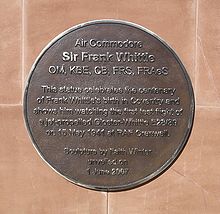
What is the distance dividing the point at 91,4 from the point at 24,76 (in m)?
0.72

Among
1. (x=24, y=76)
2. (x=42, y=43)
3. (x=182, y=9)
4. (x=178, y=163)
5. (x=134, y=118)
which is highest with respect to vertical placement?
(x=182, y=9)

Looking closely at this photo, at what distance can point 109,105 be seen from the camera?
3.53 meters

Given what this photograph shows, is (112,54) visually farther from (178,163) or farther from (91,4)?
(178,163)

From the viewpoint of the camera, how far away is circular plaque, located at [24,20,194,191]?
3.49 metres

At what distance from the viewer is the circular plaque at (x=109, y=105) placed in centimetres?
349

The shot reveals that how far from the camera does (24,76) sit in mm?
3529

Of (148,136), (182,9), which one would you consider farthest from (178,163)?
(182,9)

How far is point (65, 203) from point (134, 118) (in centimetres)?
83

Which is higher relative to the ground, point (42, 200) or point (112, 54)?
point (112, 54)

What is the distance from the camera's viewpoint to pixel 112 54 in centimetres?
350

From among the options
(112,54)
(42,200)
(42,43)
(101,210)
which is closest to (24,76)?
(42,43)

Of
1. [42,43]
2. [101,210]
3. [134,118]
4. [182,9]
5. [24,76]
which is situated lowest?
[101,210]

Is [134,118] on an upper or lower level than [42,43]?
lower

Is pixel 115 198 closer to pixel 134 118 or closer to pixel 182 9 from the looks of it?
pixel 134 118
